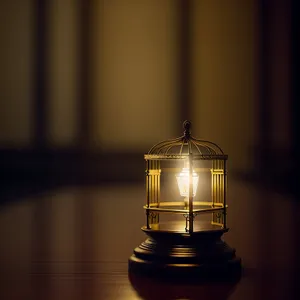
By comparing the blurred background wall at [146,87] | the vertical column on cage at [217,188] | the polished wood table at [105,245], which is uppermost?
the blurred background wall at [146,87]

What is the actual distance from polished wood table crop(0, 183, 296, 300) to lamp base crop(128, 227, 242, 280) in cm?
7

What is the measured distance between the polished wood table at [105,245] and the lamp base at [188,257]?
66mm

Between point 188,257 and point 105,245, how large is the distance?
3.12 ft

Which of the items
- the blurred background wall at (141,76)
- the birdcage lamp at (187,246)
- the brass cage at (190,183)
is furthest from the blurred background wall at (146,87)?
the birdcage lamp at (187,246)

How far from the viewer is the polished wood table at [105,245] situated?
207 centimetres

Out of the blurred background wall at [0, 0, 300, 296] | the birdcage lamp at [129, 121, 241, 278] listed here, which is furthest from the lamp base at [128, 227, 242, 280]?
the blurred background wall at [0, 0, 300, 296]

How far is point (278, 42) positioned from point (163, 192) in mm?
1195

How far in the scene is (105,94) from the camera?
431 centimetres

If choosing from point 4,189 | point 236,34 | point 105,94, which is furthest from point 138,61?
point 4,189

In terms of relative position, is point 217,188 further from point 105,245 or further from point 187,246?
point 105,245

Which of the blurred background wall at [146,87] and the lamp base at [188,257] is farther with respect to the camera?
the blurred background wall at [146,87]

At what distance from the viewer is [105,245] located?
3.13 meters

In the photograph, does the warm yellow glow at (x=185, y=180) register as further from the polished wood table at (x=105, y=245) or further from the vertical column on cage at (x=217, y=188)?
the polished wood table at (x=105, y=245)

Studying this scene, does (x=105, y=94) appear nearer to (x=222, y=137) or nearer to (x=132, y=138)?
(x=132, y=138)
